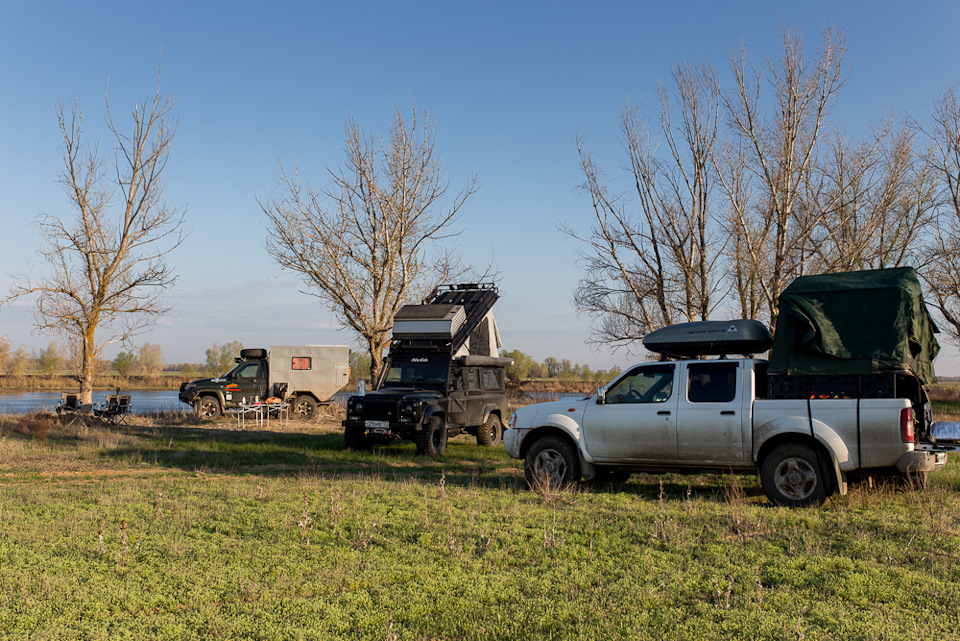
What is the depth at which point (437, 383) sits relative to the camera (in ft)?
51.3

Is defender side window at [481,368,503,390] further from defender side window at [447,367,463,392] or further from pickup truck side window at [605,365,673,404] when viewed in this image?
pickup truck side window at [605,365,673,404]

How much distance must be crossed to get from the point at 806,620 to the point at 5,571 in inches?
239

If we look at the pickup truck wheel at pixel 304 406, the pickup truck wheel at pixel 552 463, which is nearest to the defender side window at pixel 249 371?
A: the pickup truck wheel at pixel 304 406

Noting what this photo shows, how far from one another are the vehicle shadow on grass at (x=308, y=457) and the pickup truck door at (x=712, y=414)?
2.77 metres

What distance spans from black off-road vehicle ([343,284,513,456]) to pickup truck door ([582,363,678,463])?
5.48m

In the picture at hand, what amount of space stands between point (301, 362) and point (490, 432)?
35.3 feet

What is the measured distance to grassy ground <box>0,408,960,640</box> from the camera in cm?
452

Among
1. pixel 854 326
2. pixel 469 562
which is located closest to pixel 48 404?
pixel 469 562

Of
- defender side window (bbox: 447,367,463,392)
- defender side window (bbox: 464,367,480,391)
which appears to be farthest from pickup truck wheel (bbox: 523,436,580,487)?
defender side window (bbox: 464,367,480,391)

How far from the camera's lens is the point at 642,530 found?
23.2 feet

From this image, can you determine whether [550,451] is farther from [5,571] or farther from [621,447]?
[5,571]

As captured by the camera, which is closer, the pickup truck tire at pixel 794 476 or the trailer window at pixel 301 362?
Result: the pickup truck tire at pixel 794 476

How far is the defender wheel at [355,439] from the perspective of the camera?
15258 millimetres

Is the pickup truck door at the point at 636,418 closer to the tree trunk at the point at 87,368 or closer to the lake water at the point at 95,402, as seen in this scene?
the lake water at the point at 95,402
